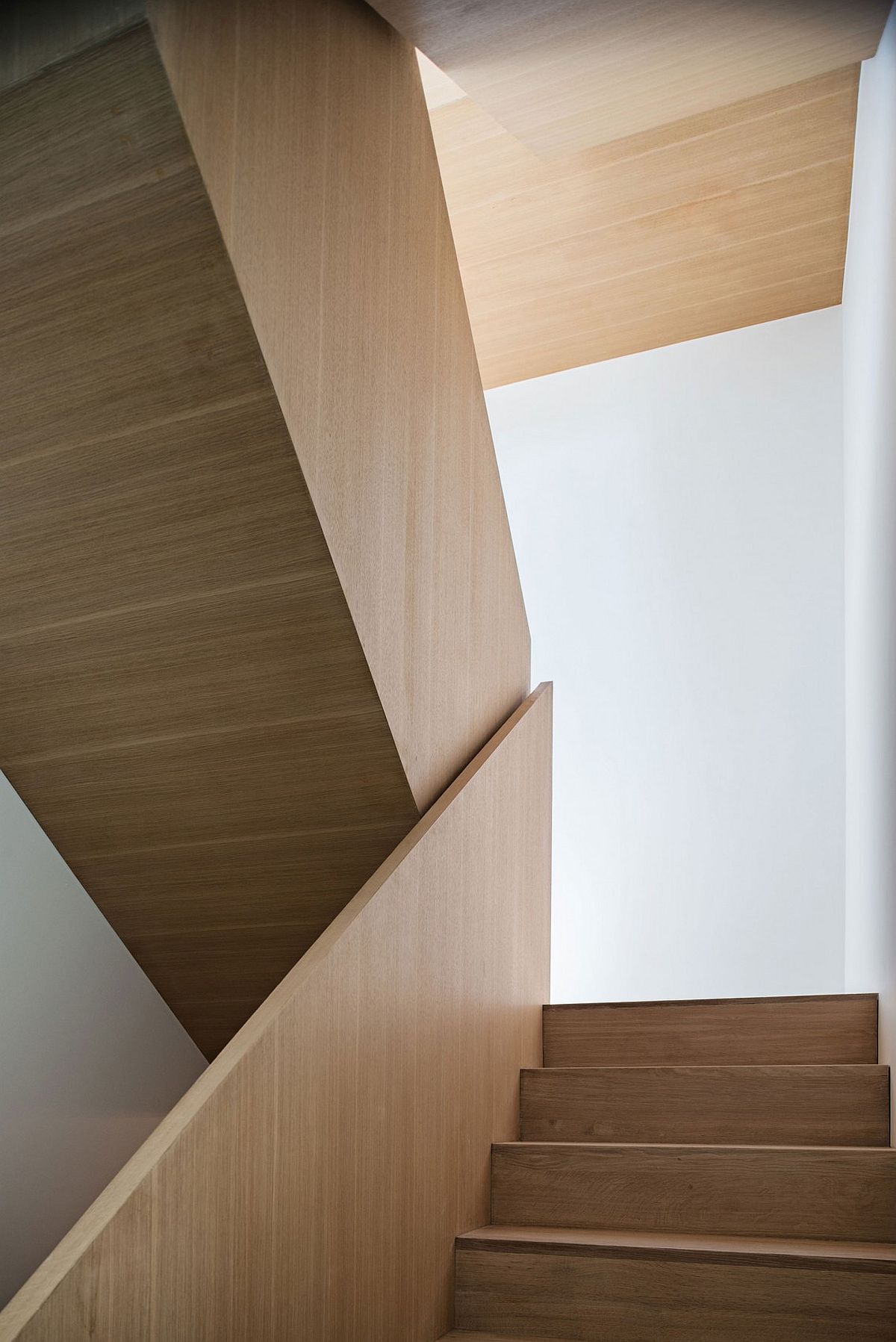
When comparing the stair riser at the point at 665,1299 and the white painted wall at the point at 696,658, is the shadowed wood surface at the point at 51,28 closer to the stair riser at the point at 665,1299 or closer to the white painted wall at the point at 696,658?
the stair riser at the point at 665,1299

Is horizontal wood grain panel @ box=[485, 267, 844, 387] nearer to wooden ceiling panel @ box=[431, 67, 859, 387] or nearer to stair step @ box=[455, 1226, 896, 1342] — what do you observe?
wooden ceiling panel @ box=[431, 67, 859, 387]

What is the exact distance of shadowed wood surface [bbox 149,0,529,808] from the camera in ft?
5.42

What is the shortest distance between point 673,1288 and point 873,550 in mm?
1874

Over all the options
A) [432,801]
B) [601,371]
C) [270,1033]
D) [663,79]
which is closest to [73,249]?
[270,1033]

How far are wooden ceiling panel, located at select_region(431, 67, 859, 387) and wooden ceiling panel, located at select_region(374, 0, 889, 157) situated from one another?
1.34 metres

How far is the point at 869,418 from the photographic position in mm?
3229

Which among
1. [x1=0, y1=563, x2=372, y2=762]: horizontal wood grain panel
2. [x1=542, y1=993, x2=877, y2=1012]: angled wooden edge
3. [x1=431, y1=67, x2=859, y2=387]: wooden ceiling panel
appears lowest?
[x1=542, y1=993, x2=877, y2=1012]: angled wooden edge

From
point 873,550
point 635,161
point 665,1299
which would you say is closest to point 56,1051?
point 665,1299

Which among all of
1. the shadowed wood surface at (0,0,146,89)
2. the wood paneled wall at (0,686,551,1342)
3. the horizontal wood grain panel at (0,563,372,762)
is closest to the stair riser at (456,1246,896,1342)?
the wood paneled wall at (0,686,551,1342)

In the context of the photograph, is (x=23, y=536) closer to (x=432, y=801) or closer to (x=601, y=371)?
(x=432, y=801)

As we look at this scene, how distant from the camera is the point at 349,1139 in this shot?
6.07ft

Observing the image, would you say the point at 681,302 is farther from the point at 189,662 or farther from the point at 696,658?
the point at 189,662

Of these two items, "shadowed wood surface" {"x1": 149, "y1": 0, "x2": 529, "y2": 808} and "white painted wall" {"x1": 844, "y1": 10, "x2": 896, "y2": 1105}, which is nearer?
"shadowed wood surface" {"x1": 149, "y1": 0, "x2": 529, "y2": 808}

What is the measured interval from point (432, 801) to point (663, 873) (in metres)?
2.49
